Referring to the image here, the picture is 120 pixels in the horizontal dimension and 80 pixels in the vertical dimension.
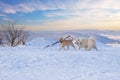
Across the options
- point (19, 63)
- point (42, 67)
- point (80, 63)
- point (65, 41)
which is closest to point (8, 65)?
point (19, 63)

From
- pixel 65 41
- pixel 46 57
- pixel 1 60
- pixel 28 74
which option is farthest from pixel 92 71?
pixel 65 41

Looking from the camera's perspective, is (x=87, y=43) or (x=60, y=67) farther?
(x=87, y=43)

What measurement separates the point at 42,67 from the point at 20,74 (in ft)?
6.50

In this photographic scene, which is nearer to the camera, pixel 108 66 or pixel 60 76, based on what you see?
pixel 60 76

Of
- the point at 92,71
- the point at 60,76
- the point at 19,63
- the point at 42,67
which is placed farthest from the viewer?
the point at 19,63

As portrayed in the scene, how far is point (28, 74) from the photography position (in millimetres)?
13281

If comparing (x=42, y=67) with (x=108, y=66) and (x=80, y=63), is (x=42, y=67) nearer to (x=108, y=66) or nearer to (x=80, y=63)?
(x=80, y=63)

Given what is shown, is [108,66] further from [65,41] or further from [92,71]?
[65,41]

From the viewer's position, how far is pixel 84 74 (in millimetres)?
13055

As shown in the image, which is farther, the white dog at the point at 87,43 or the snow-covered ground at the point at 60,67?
the white dog at the point at 87,43

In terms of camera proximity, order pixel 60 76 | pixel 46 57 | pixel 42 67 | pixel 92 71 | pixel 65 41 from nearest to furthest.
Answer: pixel 60 76 < pixel 92 71 < pixel 42 67 < pixel 46 57 < pixel 65 41

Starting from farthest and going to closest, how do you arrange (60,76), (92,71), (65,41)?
(65,41) → (92,71) → (60,76)

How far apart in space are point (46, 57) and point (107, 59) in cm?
387

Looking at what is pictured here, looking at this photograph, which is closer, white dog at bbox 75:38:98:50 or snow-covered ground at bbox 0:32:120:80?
snow-covered ground at bbox 0:32:120:80
